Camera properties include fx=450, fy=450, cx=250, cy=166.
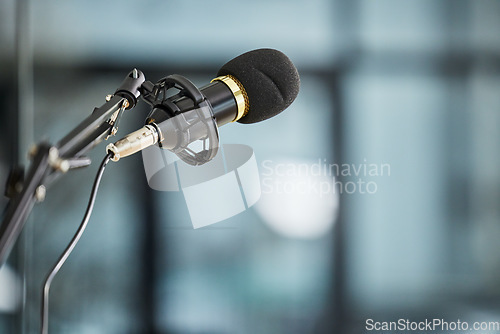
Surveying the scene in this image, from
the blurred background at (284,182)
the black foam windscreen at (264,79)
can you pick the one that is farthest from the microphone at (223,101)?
the blurred background at (284,182)

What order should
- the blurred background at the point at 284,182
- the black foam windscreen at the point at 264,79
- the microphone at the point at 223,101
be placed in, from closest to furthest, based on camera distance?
the microphone at the point at 223,101 → the black foam windscreen at the point at 264,79 → the blurred background at the point at 284,182

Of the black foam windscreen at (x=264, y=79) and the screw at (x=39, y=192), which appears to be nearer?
the screw at (x=39, y=192)

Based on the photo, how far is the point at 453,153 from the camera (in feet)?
6.04

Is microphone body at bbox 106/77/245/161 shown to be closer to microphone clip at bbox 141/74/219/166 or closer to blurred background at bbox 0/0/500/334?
microphone clip at bbox 141/74/219/166

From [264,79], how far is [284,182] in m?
1.31

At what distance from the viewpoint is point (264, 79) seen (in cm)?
51

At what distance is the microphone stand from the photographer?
0.81ft

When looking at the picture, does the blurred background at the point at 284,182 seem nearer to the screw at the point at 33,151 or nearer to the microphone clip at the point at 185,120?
the microphone clip at the point at 185,120

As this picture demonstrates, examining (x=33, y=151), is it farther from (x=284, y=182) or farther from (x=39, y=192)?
(x=284, y=182)

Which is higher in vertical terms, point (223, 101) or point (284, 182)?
point (223, 101)

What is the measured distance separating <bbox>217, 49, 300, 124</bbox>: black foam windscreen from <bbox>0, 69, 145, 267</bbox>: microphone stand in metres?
0.19

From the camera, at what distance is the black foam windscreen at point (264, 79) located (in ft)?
1.56

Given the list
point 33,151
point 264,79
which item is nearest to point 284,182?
point 264,79

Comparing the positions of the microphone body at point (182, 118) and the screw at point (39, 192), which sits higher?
the microphone body at point (182, 118)
